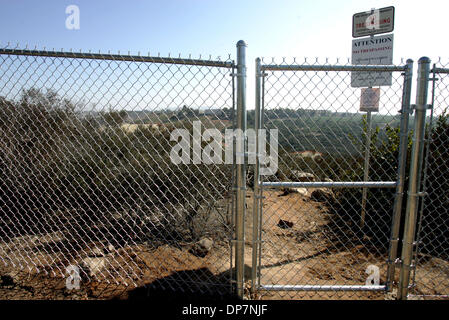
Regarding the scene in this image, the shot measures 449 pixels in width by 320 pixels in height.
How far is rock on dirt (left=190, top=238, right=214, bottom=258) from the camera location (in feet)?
11.5

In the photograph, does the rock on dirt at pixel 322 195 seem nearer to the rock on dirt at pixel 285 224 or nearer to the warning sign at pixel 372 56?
the rock on dirt at pixel 285 224

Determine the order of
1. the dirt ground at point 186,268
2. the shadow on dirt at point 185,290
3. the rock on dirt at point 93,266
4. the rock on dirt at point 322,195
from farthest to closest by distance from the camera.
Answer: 1. the rock on dirt at point 322,195
2. the rock on dirt at point 93,266
3. the dirt ground at point 186,268
4. the shadow on dirt at point 185,290

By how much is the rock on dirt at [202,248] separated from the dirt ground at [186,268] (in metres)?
0.05

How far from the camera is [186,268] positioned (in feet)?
10.3

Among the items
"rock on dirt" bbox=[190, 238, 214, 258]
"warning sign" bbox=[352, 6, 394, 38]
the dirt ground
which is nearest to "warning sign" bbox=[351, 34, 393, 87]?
"warning sign" bbox=[352, 6, 394, 38]

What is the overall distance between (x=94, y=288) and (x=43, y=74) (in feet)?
6.10

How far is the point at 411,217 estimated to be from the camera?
2346 mm

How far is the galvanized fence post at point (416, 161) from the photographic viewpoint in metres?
2.23

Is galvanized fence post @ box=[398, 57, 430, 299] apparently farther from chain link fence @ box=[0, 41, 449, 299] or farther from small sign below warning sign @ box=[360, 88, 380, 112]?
small sign below warning sign @ box=[360, 88, 380, 112]

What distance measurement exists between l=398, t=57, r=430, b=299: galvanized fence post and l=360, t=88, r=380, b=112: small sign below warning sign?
5.77 feet

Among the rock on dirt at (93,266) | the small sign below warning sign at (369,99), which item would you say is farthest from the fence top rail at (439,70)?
the rock on dirt at (93,266)
